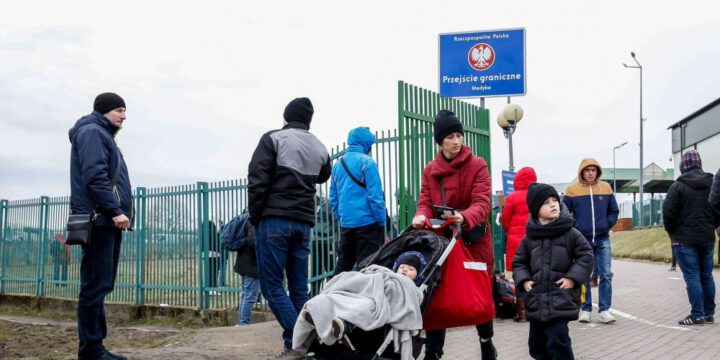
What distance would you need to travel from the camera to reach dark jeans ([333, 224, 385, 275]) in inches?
302

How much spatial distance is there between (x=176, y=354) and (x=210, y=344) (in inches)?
33.4

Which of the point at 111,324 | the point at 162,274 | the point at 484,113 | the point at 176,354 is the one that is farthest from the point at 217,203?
the point at 176,354

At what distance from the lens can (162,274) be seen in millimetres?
12672

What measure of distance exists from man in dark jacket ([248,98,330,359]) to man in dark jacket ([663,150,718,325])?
4.93 metres

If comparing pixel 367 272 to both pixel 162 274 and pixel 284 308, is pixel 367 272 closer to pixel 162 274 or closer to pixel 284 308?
pixel 284 308

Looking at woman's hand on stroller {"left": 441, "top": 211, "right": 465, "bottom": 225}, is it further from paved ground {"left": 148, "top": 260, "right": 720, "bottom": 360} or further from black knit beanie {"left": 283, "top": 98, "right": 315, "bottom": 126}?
paved ground {"left": 148, "top": 260, "right": 720, "bottom": 360}

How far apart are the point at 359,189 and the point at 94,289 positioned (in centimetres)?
309

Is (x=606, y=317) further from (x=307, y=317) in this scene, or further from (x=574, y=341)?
(x=307, y=317)

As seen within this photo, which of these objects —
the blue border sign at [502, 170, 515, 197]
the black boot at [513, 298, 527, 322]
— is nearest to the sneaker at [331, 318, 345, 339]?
the black boot at [513, 298, 527, 322]

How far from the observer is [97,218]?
17.7ft

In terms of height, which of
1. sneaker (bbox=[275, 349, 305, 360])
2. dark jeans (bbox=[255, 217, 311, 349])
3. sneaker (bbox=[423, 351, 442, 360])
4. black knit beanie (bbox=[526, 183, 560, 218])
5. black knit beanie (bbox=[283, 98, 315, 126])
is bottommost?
sneaker (bbox=[275, 349, 305, 360])

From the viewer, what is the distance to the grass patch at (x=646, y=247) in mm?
24922

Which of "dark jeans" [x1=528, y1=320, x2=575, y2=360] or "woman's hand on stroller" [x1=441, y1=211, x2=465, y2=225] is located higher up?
"woman's hand on stroller" [x1=441, y1=211, x2=465, y2=225]

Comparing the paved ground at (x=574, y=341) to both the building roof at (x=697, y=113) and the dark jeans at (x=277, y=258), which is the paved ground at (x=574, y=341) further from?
the building roof at (x=697, y=113)
